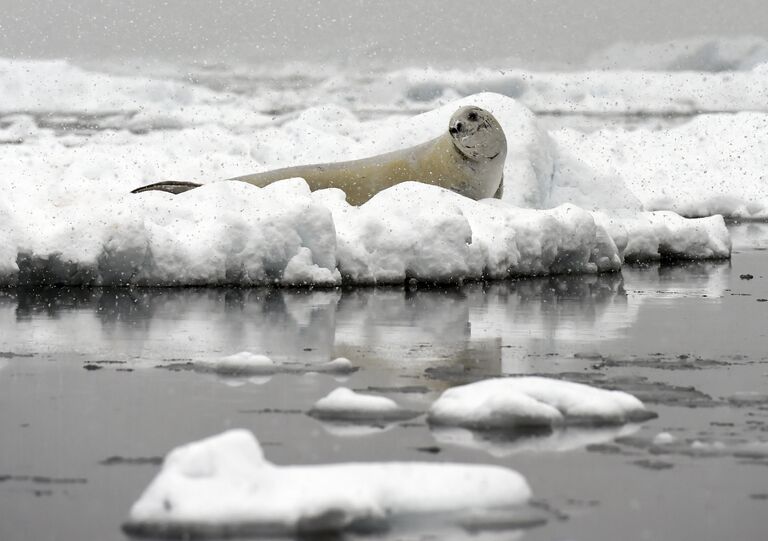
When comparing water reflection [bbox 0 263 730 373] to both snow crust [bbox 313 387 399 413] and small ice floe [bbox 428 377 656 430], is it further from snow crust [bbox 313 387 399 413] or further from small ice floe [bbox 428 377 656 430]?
snow crust [bbox 313 387 399 413]

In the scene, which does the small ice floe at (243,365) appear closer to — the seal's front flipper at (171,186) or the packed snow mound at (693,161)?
the seal's front flipper at (171,186)

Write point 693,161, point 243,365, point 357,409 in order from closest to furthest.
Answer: point 357,409 → point 243,365 → point 693,161

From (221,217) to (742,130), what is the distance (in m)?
28.0

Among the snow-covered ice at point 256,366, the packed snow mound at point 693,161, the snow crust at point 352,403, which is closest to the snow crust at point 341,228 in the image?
the snow-covered ice at point 256,366

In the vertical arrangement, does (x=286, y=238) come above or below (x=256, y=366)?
above

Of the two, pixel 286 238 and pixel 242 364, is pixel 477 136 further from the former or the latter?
pixel 242 364

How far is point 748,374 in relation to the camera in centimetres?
824

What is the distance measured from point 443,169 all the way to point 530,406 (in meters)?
10.8

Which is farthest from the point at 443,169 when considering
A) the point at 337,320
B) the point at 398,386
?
the point at 398,386

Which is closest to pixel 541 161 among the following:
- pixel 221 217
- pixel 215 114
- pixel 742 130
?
pixel 221 217

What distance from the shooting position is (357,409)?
22.2 ft

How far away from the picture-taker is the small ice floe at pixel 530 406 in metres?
6.50

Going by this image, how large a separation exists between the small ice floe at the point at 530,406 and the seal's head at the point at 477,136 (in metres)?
10.5

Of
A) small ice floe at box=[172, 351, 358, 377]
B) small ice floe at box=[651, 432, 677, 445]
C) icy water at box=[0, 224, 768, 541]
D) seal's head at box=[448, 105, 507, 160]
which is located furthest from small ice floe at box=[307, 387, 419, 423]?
seal's head at box=[448, 105, 507, 160]
